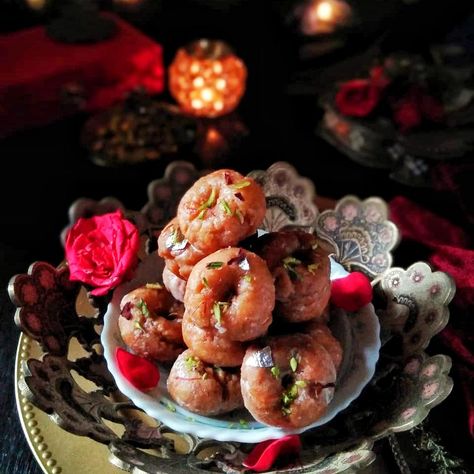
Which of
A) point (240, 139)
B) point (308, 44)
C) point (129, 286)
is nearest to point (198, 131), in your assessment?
point (240, 139)

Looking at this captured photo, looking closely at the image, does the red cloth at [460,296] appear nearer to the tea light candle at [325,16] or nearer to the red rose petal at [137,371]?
the red rose petal at [137,371]

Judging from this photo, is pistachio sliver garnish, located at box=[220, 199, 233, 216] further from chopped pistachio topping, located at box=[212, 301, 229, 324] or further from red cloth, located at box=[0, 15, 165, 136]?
red cloth, located at box=[0, 15, 165, 136]

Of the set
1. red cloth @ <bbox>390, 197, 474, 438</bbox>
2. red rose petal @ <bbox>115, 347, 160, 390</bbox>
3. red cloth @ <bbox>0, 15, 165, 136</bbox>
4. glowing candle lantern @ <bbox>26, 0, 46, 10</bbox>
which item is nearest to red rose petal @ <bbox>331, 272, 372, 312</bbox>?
red cloth @ <bbox>390, 197, 474, 438</bbox>

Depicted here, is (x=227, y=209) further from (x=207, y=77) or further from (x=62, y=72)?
(x=62, y=72)

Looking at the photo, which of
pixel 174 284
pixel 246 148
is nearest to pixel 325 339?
pixel 174 284

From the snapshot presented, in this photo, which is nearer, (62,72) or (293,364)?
(293,364)

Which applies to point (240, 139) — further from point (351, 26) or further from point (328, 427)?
point (328, 427)
